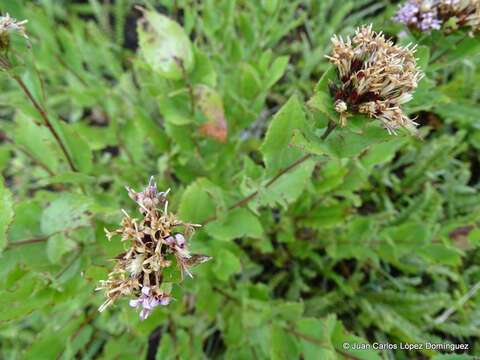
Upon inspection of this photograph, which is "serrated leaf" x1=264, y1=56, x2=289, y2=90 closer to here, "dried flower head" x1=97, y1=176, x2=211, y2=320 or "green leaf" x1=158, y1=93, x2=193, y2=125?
"green leaf" x1=158, y1=93, x2=193, y2=125

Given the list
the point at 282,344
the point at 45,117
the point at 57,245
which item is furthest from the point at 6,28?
the point at 282,344

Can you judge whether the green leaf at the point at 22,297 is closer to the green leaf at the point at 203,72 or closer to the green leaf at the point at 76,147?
the green leaf at the point at 76,147

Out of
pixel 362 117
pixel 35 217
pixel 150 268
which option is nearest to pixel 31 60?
pixel 35 217

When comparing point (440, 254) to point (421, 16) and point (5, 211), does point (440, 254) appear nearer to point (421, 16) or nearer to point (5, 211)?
point (421, 16)

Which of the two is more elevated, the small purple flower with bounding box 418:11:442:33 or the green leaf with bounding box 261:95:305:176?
the small purple flower with bounding box 418:11:442:33

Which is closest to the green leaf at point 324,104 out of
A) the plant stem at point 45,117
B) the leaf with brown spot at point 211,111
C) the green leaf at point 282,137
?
the green leaf at point 282,137

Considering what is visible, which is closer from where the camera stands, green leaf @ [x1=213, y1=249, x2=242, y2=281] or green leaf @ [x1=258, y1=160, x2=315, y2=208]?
green leaf @ [x1=258, y1=160, x2=315, y2=208]

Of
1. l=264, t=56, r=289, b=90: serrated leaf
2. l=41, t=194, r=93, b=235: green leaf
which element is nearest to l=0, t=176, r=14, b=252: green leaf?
l=41, t=194, r=93, b=235: green leaf
